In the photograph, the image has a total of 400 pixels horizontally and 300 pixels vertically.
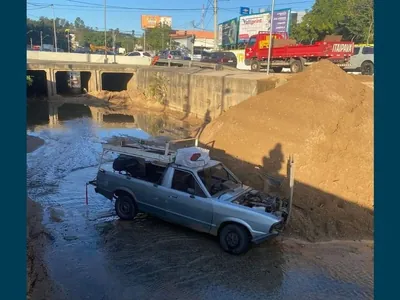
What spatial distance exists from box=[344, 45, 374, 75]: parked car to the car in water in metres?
17.3

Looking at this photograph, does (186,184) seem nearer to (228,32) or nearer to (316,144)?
(316,144)

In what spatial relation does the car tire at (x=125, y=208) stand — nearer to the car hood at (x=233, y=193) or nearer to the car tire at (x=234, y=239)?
the car hood at (x=233, y=193)

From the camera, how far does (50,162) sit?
1543 centimetres

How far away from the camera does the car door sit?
27.0ft

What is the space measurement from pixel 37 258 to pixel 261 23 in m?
44.8

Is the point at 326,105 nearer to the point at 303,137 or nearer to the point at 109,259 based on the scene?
the point at 303,137

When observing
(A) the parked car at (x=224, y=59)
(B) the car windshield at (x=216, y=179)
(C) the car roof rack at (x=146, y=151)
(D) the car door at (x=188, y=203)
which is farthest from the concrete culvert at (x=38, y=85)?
(D) the car door at (x=188, y=203)

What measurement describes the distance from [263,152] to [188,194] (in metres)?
5.49

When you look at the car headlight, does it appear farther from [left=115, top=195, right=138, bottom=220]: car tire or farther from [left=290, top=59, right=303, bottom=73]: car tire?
[left=290, top=59, right=303, bottom=73]: car tire

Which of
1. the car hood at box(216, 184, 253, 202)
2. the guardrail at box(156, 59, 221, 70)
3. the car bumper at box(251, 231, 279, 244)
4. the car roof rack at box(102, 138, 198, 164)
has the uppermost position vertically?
the guardrail at box(156, 59, 221, 70)

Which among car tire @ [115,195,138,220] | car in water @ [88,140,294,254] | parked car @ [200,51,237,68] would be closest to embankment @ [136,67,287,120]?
parked car @ [200,51,237,68]

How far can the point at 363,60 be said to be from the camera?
77.5 feet

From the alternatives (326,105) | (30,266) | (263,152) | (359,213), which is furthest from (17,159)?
(326,105)

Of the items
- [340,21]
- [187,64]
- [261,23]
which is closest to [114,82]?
[187,64]
